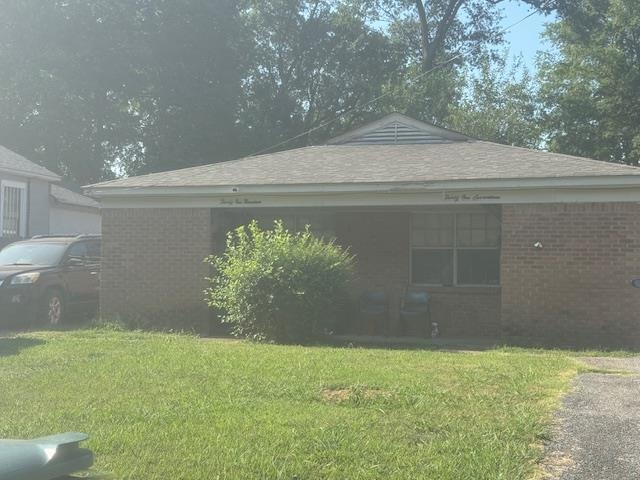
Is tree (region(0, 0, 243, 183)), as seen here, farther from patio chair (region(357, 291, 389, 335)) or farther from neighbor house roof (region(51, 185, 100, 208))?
patio chair (region(357, 291, 389, 335))

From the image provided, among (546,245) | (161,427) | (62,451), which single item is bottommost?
(161,427)

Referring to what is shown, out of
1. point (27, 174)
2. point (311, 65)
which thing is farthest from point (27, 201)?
point (311, 65)

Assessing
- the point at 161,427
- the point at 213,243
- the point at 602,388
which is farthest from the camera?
the point at 213,243

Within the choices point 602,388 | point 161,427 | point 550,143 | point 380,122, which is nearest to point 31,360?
point 161,427

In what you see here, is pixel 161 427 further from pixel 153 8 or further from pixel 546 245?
pixel 153 8

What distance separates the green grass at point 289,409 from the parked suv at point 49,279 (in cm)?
337

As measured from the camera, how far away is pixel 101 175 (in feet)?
114

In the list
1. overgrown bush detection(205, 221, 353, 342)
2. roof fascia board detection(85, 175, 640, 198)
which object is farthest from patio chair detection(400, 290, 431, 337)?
roof fascia board detection(85, 175, 640, 198)

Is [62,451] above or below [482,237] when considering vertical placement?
below

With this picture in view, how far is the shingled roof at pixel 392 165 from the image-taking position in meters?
12.0

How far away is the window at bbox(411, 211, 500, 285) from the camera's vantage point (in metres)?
13.6

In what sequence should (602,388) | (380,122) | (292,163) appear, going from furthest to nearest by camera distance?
(380,122)
(292,163)
(602,388)

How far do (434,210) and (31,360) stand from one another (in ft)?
25.2

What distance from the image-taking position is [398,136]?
16.7m
